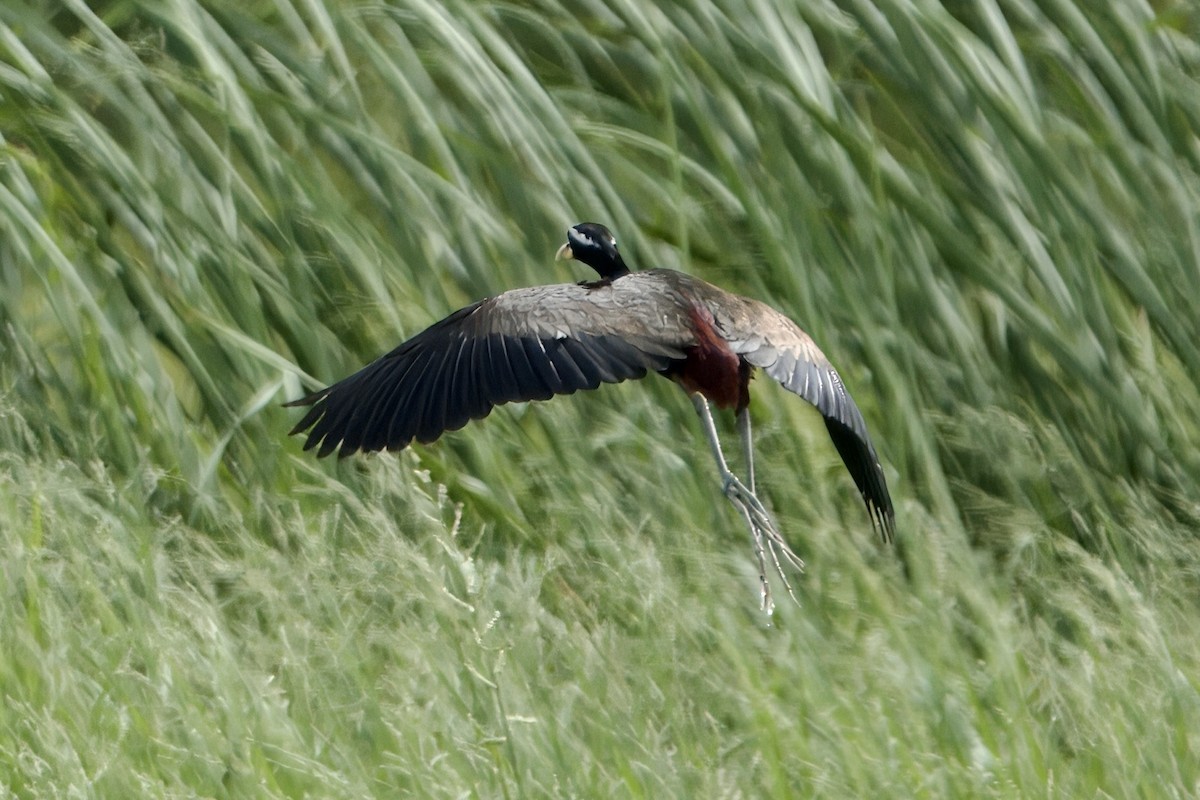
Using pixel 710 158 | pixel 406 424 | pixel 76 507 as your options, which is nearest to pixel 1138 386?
pixel 710 158

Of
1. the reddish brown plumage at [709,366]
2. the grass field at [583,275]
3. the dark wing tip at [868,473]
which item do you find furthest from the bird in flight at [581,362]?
the grass field at [583,275]

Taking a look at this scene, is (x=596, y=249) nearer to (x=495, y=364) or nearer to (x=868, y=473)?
(x=495, y=364)

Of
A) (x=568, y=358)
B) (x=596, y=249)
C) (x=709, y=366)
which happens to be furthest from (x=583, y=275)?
(x=568, y=358)

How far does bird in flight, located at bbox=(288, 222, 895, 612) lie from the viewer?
2070 millimetres

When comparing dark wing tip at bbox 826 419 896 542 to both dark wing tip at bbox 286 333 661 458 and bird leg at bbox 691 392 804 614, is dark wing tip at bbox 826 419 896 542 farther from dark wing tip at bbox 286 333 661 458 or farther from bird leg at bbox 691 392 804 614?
dark wing tip at bbox 286 333 661 458

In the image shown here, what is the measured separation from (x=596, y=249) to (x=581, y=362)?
350 millimetres

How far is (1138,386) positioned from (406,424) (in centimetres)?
165

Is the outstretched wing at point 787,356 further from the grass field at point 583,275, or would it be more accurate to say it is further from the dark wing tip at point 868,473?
the grass field at point 583,275

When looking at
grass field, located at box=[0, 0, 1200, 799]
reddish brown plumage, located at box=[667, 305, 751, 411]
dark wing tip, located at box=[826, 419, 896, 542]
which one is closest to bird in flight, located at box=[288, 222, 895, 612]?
reddish brown plumage, located at box=[667, 305, 751, 411]

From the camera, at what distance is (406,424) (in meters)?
2.09

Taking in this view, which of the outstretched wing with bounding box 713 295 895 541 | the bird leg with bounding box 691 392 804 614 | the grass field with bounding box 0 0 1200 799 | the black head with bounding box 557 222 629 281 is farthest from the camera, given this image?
the grass field with bounding box 0 0 1200 799

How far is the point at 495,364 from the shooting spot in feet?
6.93

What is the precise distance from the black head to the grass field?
35 centimetres

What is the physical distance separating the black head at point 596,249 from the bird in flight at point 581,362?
0.20 ft
